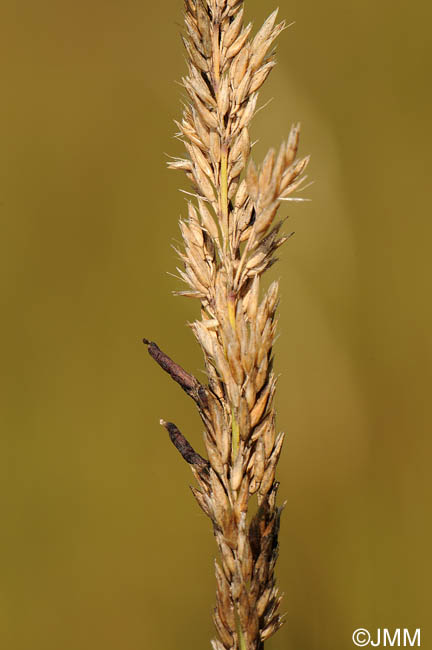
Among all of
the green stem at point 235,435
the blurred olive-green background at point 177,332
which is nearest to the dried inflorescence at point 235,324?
the green stem at point 235,435

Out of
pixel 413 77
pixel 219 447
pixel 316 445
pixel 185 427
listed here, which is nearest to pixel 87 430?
pixel 185 427

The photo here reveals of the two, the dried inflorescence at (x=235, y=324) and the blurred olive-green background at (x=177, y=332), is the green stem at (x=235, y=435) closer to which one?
the dried inflorescence at (x=235, y=324)

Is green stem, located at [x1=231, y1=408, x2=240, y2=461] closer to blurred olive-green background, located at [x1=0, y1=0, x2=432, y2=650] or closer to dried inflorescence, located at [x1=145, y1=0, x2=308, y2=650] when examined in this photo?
dried inflorescence, located at [x1=145, y1=0, x2=308, y2=650]

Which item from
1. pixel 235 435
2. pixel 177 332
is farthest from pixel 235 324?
pixel 177 332

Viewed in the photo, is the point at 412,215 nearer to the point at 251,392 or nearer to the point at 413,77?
the point at 413,77

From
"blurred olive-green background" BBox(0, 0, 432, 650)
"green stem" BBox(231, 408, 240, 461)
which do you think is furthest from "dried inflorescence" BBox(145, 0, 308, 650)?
"blurred olive-green background" BBox(0, 0, 432, 650)

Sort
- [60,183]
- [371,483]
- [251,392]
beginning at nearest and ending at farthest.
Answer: [251,392]
[371,483]
[60,183]
